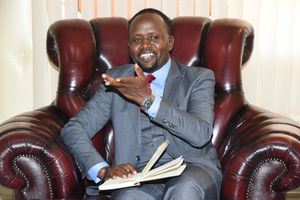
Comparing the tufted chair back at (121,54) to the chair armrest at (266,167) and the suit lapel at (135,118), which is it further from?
the chair armrest at (266,167)

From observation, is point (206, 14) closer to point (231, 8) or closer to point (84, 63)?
point (231, 8)

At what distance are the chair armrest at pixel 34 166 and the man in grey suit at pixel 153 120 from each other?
0.13 m

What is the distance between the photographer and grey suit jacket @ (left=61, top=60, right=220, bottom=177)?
1.78 metres

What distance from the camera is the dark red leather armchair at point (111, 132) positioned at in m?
1.62

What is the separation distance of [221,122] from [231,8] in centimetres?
100

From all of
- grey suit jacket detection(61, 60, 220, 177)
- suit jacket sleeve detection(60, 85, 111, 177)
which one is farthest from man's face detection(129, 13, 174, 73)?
suit jacket sleeve detection(60, 85, 111, 177)

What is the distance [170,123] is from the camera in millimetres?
1707

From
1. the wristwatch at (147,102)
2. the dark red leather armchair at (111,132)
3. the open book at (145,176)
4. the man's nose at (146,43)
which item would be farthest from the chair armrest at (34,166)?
the man's nose at (146,43)

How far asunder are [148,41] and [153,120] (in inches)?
18.1

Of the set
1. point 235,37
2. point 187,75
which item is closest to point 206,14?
point 235,37

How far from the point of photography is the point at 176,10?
281cm

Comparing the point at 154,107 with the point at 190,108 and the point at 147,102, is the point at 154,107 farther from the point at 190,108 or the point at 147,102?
the point at 190,108

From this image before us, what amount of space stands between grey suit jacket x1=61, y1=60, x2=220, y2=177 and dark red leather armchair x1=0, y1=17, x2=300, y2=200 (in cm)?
10

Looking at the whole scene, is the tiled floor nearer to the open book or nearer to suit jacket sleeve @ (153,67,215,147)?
suit jacket sleeve @ (153,67,215,147)
